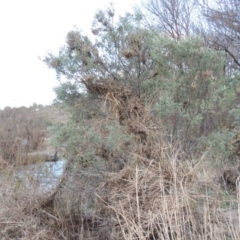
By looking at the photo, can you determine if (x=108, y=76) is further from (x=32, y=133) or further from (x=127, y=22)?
(x=32, y=133)

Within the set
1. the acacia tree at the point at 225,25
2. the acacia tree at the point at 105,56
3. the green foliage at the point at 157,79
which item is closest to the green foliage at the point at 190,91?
the green foliage at the point at 157,79

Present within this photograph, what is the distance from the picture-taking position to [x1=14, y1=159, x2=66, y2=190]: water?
475 centimetres

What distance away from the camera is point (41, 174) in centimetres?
508

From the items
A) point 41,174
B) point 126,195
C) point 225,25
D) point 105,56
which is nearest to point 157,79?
point 105,56

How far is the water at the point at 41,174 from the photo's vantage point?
4.75 m

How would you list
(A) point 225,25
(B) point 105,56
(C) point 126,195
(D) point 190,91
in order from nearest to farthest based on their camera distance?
(C) point 126,195, (D) point 190,91, (B) point 105,56, (A) point 225,25

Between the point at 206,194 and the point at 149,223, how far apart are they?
2.26 ft

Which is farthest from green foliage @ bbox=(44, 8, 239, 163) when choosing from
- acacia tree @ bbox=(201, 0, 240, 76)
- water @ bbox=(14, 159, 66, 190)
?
acacia tree @ bbox=(201, 0, 240, 76)

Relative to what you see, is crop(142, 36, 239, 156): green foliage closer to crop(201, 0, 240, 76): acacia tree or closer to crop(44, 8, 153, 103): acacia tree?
crop(44, 8, 153, 103): acacia tree

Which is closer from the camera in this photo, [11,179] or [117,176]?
[117,176]

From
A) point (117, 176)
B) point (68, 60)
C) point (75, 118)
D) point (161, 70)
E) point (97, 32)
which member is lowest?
point (117, 176)

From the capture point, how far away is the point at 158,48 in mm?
4645

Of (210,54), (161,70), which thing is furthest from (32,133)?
(210,54)

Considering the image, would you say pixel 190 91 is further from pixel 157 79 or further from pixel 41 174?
pixel 41 174
